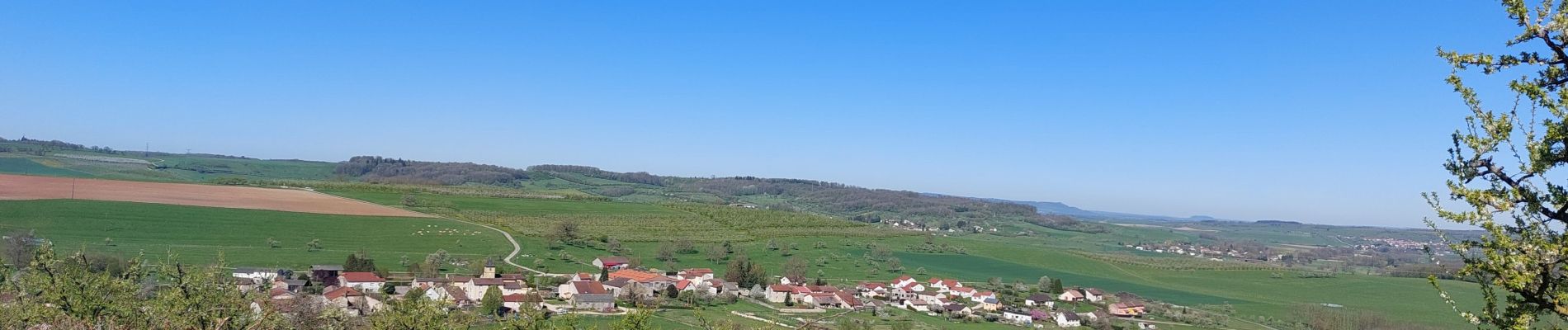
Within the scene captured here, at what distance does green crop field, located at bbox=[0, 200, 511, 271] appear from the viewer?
52000 millimetres

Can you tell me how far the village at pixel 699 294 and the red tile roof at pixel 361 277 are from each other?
79 mm

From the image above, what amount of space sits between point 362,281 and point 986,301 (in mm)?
36655

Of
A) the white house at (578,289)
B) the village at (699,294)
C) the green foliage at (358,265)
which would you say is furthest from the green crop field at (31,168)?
the white house at (578,289)

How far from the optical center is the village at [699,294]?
142 ft

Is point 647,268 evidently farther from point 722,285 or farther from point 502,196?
point 502,196

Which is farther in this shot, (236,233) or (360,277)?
(236,233)

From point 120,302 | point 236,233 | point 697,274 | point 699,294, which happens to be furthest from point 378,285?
point 120,302

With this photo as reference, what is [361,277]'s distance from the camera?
1842 inches

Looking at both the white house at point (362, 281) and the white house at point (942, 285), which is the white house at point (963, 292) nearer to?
the white house at point (942, 285)

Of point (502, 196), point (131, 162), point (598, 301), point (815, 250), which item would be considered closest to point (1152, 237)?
point (815, 250)

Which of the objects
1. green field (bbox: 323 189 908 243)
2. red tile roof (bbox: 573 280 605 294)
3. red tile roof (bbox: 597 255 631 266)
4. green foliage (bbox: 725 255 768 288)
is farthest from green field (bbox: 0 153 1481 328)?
green foliage (bbox: 725 255 768 288)

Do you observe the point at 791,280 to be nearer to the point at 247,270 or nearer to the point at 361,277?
the point at 361,277

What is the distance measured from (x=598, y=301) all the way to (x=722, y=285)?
1195 centimetres

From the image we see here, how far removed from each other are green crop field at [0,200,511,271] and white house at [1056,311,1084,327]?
3851 cm
